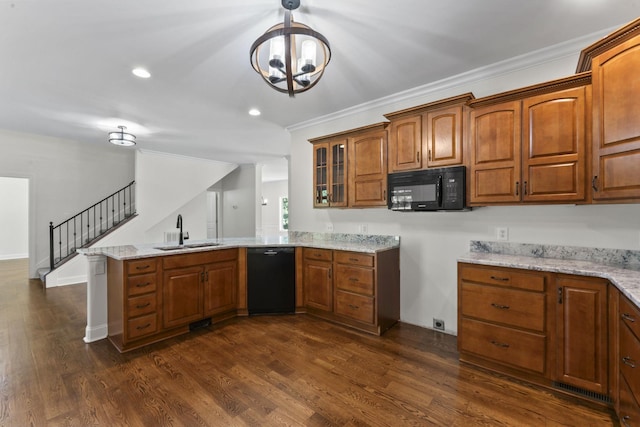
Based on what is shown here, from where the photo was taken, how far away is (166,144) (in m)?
5.65

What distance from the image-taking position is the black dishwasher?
138 inches

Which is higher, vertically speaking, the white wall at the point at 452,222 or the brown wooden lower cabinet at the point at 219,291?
the white wall at the point at 452,222

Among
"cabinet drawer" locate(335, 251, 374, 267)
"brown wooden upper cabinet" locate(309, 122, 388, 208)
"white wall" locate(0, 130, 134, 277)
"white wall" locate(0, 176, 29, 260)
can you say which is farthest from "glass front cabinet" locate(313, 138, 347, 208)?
"white wall" locate(0, 176, 29, 260)

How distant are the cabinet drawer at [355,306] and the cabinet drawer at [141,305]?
1906 millimetres

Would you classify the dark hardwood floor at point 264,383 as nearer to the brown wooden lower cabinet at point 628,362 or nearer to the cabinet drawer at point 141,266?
the brown wooden lower cabinet at point 628,362

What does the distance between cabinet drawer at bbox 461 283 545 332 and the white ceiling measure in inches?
78.3

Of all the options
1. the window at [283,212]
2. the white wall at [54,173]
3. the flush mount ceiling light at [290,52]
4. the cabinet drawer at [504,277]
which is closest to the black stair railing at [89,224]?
the white wall at [54,173]

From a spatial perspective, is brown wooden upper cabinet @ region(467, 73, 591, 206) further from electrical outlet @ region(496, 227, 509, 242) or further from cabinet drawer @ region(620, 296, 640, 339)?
cabinet drawer @ region(620, 296, 640, 339)

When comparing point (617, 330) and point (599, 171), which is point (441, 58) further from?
point (617, 330)

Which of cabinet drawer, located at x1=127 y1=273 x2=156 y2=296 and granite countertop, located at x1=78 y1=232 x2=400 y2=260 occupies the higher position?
granite countertop, located at x1=78 y1=232 x2=400 y2=260

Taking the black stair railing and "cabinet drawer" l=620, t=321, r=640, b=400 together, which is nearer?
"cabinet drawer" l=620, t=321, r=640, b=400

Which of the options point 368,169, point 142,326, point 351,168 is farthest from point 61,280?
point 368,169

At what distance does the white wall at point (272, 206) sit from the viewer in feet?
37.1

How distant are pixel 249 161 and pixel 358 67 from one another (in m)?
5.38
